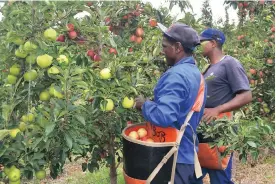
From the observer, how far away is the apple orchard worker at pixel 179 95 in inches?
75.8

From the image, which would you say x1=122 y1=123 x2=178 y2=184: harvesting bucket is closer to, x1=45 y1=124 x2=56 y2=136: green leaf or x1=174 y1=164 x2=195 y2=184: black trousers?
x1=174 y1=164 x2=195 y2=184: black trousers

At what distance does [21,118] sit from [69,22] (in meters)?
0.62

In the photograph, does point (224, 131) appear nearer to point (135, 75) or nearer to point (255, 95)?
point (135, 75)

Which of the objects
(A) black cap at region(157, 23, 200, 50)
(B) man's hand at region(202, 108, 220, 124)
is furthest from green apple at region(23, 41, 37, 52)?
(B) man's hand at region(202, 108, 220, 124)

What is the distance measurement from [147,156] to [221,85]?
1.13 meters

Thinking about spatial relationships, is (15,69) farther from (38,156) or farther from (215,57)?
(215,57)

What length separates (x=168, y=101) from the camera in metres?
1.90

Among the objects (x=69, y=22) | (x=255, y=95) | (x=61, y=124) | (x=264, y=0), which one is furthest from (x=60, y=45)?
(x=264, y=0)

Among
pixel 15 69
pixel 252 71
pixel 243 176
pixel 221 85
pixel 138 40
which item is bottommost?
pixel 243 176

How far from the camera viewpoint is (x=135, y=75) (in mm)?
2336

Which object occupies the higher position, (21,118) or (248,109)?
(21,118)

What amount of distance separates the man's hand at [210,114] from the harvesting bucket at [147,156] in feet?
1.88

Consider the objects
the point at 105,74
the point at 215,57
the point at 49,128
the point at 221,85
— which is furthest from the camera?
the point at 215,57

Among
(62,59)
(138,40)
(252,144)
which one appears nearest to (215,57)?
(138,40)
